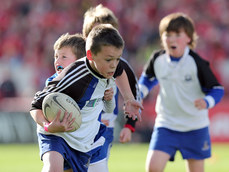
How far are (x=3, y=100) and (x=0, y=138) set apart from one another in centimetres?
181

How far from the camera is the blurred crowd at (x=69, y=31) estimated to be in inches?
645

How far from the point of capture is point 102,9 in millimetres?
6188

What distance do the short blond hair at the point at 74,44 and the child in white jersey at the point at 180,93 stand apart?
1.79 m

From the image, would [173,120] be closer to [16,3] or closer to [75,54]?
[75,54]

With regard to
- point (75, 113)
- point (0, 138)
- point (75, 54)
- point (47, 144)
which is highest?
point (75, 54)

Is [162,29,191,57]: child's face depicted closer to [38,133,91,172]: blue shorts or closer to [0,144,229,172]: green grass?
[38,133,91,172]: blue shorts

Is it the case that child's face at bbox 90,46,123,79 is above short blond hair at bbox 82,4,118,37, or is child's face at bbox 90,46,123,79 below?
below

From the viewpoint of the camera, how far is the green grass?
395 inches

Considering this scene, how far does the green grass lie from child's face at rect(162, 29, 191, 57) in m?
3.35

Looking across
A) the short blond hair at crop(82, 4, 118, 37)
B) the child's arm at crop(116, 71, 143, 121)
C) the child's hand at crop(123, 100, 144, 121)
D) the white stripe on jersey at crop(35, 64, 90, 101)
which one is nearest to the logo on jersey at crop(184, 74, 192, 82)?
the short blond hair at crop(82, 4, 118, 37)

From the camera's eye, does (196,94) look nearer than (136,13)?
Yes

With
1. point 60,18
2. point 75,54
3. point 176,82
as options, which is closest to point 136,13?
point 60,18

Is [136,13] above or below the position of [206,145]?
above

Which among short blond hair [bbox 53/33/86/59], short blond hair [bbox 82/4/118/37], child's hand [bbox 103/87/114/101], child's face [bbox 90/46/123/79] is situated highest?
short blond hair [bbox 82/4/118/37]
